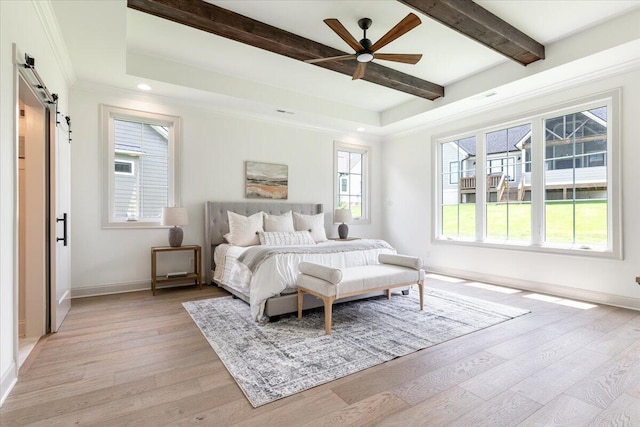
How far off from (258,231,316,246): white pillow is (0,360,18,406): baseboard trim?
275 cm

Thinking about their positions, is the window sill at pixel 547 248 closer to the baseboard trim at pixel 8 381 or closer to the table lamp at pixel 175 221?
the table lamp at pixel 175 221

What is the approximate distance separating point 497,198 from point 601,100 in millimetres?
1746

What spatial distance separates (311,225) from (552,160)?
11.9 ft

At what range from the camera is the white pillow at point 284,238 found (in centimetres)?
454

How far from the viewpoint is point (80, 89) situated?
4184mm

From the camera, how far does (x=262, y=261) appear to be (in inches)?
132

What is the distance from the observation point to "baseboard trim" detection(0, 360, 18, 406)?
184 centimetres

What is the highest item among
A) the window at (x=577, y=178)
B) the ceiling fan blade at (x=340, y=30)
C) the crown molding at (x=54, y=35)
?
the ceiling fan blade at (x=340, y=30)

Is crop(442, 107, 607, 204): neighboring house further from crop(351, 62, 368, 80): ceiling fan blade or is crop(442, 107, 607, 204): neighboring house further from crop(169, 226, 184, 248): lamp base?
crop(169, 226, 184, 248): lamp base

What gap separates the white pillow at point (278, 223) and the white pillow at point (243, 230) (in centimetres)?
14

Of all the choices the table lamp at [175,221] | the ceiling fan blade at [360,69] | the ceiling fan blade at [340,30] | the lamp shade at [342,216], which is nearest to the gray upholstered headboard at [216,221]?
the table lamp at [175,221]

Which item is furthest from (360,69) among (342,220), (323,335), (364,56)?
(323,335)

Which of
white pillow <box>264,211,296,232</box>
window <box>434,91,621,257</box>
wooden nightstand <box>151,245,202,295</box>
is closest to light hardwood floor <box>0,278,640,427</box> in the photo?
wooden nightstand <box>151,245,202,295</box>

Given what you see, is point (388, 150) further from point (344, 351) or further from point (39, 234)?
point (39, 234)
